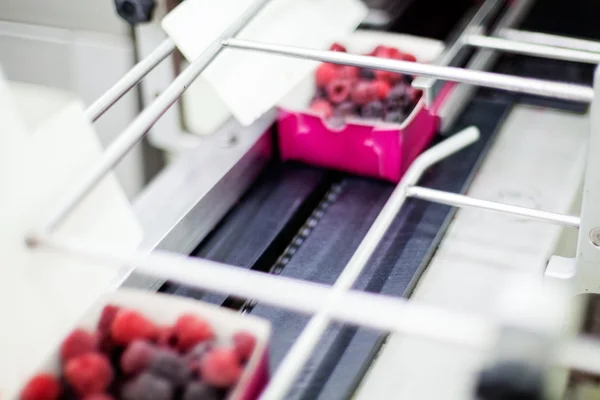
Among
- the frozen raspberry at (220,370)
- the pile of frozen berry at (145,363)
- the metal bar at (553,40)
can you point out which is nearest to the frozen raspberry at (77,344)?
the pile of frozen berry at (145,363)

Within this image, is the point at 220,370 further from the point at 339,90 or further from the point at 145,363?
the point at 339,90

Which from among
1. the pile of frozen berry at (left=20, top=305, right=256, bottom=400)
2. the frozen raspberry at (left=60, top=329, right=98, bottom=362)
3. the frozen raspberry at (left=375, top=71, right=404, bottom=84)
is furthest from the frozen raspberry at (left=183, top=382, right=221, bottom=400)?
the frozen raspberry at (left=375, top=71, right=404, bottom=84)

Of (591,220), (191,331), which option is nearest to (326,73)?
(591,220)

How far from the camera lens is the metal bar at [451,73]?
2.32 feet

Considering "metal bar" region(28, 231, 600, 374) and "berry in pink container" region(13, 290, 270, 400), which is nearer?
"metal bar" region(28, 231, 600, 374)

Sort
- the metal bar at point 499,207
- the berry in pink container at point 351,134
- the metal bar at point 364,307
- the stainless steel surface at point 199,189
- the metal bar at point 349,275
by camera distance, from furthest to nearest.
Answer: the berry in pink container at point 351,134
the stainless steel surface at point 199,189
the metal bar at point 499,207
the metal bar at point 349,275
the metal bar at point 364,307

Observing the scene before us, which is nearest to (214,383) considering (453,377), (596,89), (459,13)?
(453,377)

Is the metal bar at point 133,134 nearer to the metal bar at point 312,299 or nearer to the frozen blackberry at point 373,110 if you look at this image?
the metal bar at point 312,299

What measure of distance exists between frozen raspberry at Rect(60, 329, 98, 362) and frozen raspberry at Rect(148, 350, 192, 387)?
0.22 feet

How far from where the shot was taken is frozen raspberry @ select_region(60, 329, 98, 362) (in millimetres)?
644

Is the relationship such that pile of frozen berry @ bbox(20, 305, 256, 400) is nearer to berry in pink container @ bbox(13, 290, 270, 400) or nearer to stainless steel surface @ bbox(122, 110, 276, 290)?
berry in pink container @ bbox(13, 290, 270, 400)

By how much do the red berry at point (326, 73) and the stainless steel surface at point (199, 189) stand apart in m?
0.09

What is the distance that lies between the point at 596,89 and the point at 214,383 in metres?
0.43

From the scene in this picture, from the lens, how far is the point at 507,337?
483 millimetres
